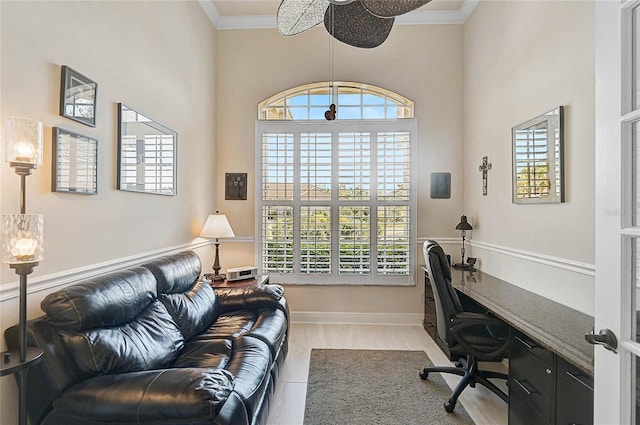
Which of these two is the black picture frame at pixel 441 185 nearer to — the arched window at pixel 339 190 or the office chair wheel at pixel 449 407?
the arched window at pixel 339 190

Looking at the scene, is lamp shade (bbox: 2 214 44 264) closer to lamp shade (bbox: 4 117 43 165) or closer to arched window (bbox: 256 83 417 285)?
lamp shade (bbox: 4 117 43 165)

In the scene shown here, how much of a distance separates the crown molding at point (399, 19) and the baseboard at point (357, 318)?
3.52 metres

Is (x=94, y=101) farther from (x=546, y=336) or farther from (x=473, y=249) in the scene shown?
(x=473, y=249)

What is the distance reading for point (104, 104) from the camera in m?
2.15

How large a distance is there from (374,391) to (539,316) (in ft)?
4.24

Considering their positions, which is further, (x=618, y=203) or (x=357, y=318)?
(x=357, y=318)

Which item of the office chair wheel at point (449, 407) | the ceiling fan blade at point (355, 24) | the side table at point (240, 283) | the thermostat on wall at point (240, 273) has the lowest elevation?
A: the office chair wheel at point (449, 407)

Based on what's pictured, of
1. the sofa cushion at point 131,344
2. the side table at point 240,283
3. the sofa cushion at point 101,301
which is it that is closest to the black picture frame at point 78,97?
the sofa cushion at point 101,301

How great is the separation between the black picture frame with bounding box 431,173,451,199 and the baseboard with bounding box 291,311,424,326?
4.82ft

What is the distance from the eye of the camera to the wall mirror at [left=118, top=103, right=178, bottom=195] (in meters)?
2.30

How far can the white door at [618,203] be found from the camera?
1.08 meters

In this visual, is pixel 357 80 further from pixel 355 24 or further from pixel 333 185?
pixel 355 24

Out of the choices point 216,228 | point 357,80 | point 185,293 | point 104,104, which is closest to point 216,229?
point 216,228

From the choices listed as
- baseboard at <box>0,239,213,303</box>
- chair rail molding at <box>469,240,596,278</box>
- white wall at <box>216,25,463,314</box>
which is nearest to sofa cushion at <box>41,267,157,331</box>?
baseboard at <box>0,239,213,303</box>
